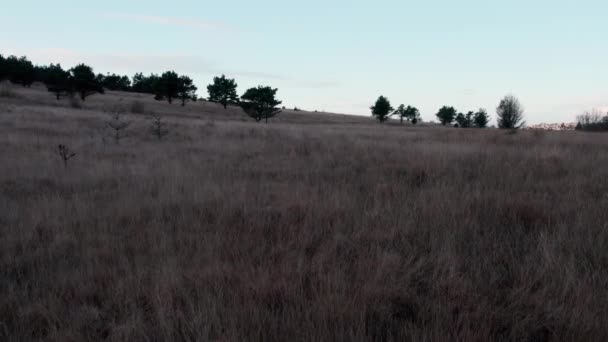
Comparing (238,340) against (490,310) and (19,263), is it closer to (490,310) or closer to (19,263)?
(490,310)

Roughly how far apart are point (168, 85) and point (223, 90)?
9167 mm

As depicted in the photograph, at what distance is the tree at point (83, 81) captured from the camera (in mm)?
46781

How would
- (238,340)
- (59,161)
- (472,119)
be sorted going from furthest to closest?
(472,119), (59,161), (238,340)

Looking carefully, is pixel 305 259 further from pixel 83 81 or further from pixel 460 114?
pixel 460 114

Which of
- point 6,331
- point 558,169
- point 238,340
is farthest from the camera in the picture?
point 558,169

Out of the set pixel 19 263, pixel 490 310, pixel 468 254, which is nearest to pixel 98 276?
pixel 19 263

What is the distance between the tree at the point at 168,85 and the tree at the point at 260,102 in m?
15.8

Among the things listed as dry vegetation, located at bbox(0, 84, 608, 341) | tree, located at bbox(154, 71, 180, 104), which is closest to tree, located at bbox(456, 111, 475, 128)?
tree, located at bbox(154, 71, 180, 104)

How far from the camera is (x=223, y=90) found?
202 feet

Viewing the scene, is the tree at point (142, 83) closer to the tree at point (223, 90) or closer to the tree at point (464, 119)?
the tree at point (223, 90)

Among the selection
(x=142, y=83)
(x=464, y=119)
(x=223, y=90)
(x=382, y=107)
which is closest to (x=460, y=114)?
(x=464, y=119)

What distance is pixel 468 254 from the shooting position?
290 cm

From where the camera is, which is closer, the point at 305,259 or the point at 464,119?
the point at 305,259

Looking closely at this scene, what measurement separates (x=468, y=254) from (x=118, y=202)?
13.3 feet
